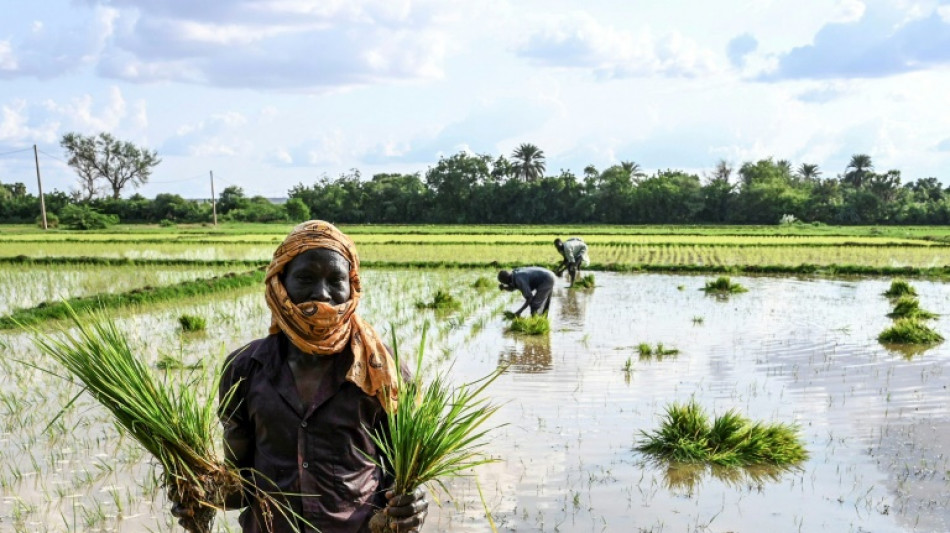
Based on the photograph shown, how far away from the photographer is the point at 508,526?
421 centimetres

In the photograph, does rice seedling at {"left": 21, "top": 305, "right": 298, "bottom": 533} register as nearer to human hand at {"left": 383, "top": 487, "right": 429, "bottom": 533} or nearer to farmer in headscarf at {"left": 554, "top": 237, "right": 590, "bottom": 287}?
human hand at {"left": 383, "top": 487, "right": 429, "bottom": 533}

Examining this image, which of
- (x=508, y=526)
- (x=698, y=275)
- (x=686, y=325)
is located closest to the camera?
(x=508, y=526)

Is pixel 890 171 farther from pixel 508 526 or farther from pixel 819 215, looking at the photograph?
pixel 508 526

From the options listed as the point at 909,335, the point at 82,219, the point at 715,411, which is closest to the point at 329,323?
the point at 715,411

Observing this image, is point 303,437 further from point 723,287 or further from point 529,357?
point 723,287

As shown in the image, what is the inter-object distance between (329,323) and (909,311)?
442 inches

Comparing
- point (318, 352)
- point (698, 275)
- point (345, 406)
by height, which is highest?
point (318, 352)

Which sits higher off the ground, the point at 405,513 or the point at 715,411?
the point at 405,513

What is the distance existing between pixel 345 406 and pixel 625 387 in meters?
5.42

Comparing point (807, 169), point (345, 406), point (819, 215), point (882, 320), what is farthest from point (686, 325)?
point (807, 169)

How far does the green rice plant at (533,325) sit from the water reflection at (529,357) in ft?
0.38

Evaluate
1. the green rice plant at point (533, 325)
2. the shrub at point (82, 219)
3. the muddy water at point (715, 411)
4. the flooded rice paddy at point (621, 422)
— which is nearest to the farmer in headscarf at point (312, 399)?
the flooded rice paddy at point (621, 422)

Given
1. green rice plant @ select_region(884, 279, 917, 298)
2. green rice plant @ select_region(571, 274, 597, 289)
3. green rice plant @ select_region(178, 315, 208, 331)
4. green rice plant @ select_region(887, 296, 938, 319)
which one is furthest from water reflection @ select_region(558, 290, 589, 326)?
green rice plant @ select_region(884, 279, 917, 298)

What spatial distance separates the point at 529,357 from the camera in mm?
8398
